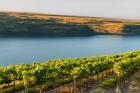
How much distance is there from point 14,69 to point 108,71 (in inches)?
1303

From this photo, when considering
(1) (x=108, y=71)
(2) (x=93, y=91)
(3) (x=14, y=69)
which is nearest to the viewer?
(2) (x=93, y=91)

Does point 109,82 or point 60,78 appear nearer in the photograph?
point 109,82

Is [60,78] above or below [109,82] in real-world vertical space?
below

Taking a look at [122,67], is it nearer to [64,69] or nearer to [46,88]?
[64,69]

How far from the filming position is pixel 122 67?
94500 mm

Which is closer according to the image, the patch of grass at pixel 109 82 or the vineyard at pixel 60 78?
the vineyard at pixel 60 78

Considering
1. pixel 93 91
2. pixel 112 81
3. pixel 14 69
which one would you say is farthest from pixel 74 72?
pixel 14 69

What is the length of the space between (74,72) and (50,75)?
818cm

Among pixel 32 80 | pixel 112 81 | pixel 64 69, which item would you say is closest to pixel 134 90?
pixel 112 81

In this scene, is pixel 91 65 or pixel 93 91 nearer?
pixel 93 91

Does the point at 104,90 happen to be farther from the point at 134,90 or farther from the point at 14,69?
the point at 14,69

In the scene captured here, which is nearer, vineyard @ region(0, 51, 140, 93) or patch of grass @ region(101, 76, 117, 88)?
vineyard @ region(0, 51, 140, 93)

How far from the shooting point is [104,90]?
8600cm

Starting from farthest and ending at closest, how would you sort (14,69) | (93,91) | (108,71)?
(108,71), (14,69), (93,91)
